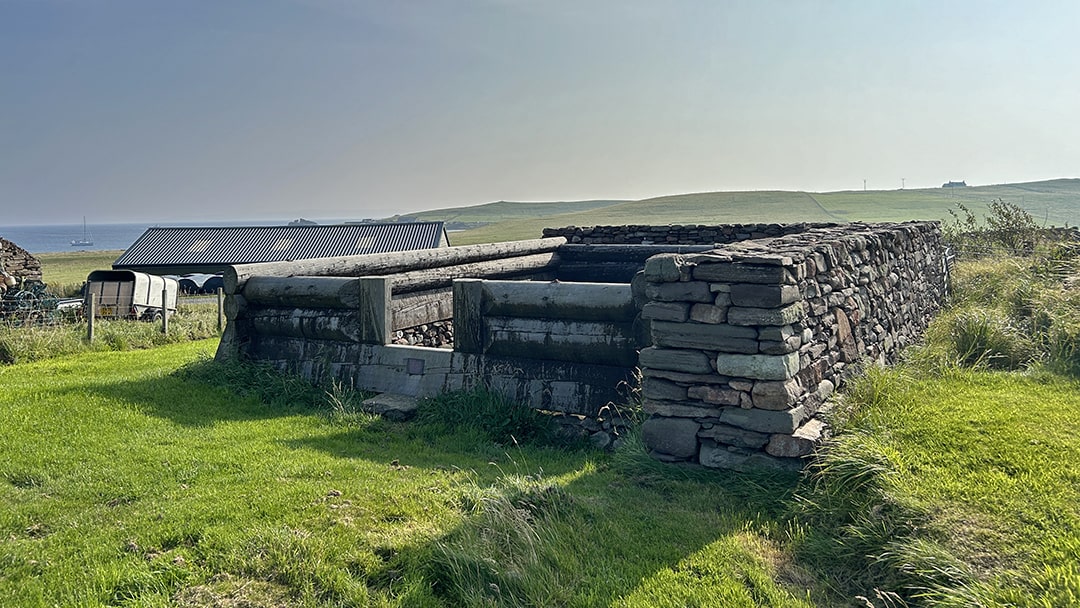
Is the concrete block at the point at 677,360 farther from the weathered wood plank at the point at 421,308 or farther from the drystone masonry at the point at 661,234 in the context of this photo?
the drystone masonry at the point at 661,234

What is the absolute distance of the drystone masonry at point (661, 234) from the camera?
13984 mm

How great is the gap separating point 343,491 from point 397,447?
55.7 inches

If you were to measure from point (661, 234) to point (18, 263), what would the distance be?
18.5 m

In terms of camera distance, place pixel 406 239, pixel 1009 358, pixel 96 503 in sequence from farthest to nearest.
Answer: pixel 406 239 → pixel 1009 358 → pixel 96 503

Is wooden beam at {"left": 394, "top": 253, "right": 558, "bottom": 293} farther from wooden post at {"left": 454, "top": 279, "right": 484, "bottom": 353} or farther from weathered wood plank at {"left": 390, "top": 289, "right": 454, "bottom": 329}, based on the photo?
wooden post at {"left": 454, "top": 279, "right": 484, "bottom": 353}

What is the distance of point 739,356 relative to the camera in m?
5.27

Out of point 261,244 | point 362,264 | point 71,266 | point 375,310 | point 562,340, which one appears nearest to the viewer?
point 562,340

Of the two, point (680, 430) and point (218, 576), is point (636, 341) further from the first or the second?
point (218, 576)

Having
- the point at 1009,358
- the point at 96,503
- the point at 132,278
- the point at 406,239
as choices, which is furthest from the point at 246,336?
the point at 406,239

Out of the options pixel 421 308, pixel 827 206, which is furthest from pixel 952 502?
pixel 827 206

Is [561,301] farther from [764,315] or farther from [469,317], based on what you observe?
Answer: [764,315]

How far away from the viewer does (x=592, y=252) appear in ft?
45.0

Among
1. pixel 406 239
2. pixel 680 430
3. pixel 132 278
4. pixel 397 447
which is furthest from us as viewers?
pixel 406 239

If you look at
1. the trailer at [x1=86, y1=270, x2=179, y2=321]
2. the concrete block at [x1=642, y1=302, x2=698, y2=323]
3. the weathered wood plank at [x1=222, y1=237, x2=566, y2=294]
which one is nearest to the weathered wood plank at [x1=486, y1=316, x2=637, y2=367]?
the concrete block at [x1=642, y1=302, x2=698, y2=323]
